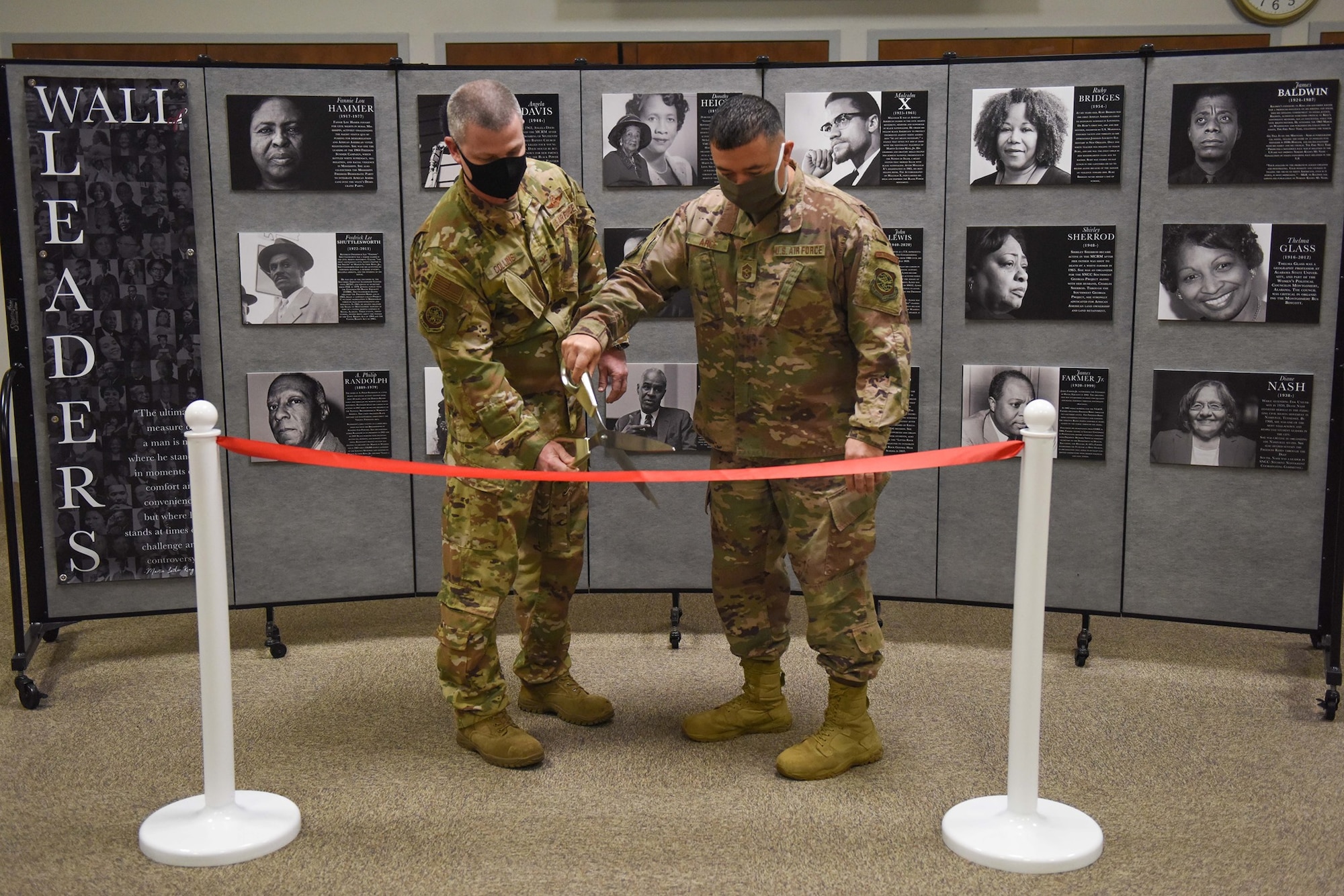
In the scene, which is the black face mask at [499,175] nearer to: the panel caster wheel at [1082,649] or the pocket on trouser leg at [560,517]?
the pocket on trouser leg at [560,517]

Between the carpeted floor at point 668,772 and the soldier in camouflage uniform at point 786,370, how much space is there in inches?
10.5

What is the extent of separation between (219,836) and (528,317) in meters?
1.44

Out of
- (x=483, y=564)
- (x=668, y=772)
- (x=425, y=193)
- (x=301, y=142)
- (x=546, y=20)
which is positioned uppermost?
(x=546, y=20)

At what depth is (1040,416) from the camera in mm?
2285

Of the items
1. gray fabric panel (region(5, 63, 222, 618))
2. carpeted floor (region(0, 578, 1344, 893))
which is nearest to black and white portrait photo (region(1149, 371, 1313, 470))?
carpeted floor (region(0, 578, 1344, 893))

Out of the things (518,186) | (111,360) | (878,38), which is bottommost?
(111,360)

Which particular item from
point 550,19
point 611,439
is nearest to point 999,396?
point 611,439

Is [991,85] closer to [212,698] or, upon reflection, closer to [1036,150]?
[1036,150]

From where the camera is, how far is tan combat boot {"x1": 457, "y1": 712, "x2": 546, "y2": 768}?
286cm

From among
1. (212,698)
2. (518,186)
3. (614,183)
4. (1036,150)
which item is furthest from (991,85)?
(212,698)

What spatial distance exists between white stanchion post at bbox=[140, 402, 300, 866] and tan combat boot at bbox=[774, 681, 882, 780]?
1229mm

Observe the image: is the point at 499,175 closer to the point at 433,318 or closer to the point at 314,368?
the point at 433,318

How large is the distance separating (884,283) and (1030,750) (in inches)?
44.8

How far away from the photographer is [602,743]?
3.04 metres
